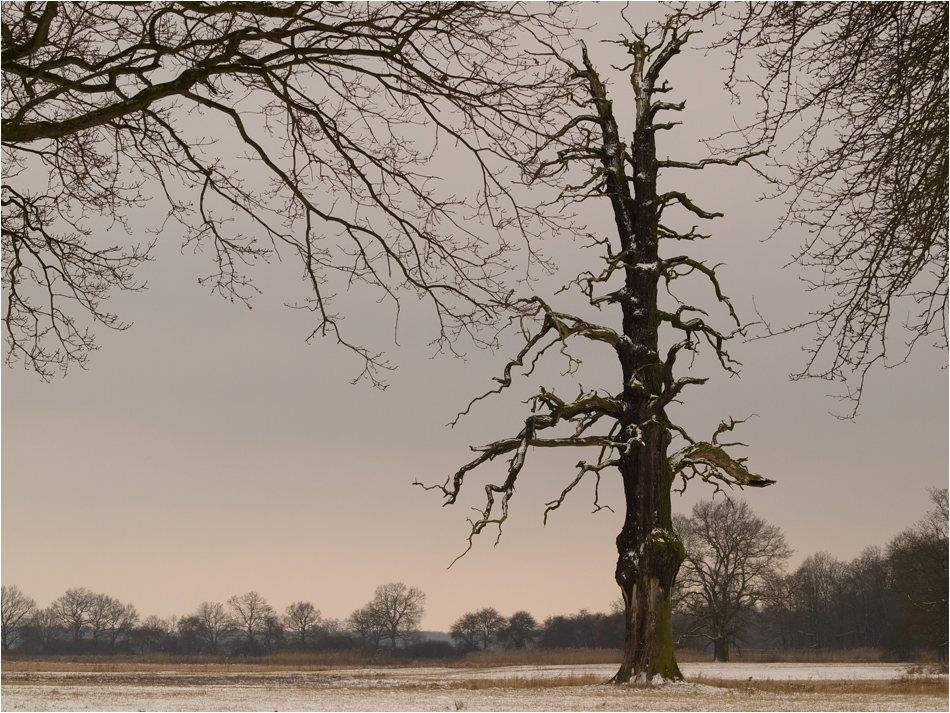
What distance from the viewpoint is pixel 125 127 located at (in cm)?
1096

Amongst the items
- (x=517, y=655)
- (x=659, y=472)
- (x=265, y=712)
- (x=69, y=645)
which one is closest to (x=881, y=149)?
(x=659, y=472)

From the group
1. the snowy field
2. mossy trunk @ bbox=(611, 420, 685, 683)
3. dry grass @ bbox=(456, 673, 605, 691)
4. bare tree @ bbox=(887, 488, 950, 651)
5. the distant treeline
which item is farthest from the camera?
the distant treeline

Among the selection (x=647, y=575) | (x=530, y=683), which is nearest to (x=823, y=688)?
(x=647, y=575)

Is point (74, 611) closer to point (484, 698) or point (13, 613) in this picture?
point (13, 613)

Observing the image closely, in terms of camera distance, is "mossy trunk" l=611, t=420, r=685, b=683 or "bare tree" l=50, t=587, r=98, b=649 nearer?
"mossy trunk" l=611, t=420, r=685, b=683

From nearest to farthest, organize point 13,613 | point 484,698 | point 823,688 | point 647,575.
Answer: point 484,698, point 823,688, point 647,575, point 13,613

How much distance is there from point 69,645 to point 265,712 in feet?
229

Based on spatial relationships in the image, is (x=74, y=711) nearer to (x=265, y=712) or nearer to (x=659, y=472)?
(x=265, y=712)

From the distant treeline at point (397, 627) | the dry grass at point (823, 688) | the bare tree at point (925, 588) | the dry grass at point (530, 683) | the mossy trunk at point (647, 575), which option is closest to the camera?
the dry grass at point (823, 688)

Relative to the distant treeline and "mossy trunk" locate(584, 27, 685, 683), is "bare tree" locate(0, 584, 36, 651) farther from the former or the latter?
"mossy trunk" locate(584, 27, 685, 683)

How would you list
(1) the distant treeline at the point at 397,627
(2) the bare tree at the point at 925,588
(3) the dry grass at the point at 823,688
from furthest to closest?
(1) the distant treeline at the point at 397,627
(2) the bare tree at the point at 925,588
(3) the dry grass at the point at 823,688

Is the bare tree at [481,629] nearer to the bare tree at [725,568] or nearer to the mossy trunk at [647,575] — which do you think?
the bare tree at [725,568]

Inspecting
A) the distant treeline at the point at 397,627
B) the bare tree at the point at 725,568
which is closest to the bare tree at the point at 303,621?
the distant treeline at the point at 397,627

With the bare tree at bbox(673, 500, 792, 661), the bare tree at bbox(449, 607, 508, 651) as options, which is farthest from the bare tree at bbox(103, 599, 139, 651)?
the bare tree at bbox(673, 500, 792, 661)
